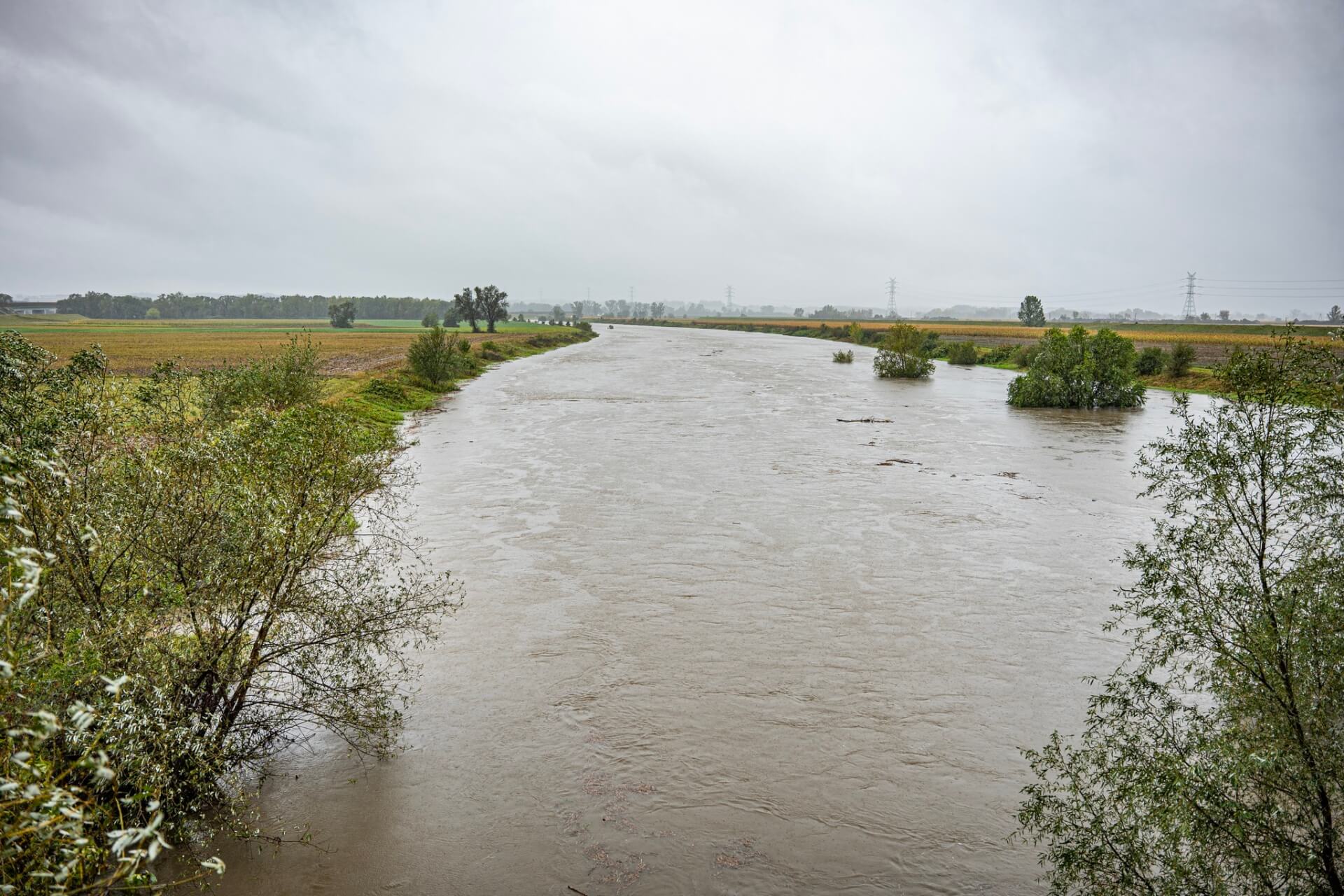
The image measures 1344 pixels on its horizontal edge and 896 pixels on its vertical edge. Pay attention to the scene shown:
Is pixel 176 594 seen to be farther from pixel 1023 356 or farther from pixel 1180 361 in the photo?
pixel 1023 356

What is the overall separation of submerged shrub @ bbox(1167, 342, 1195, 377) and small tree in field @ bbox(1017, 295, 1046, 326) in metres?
91.0

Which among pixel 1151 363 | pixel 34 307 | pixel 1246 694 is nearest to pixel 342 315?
pixel 34 307

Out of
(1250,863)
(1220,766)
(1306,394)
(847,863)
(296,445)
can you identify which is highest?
(1306,394)

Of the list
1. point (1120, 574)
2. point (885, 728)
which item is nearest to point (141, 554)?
point (885, 728)

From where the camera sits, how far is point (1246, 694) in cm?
509

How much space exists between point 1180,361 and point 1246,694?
47.9 metres

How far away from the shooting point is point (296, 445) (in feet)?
23.8

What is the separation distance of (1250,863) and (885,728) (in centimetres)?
410

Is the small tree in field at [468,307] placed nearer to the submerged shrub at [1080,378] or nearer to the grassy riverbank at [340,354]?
the grassy riverbank at [340,354]

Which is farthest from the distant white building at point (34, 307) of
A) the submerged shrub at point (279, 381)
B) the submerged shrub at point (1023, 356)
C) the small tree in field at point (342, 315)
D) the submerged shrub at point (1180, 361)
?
the submerged shrub at point (1180, 361)

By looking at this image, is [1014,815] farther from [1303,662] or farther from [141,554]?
[141,554]

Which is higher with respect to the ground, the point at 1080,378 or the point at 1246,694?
the point at 1080,378

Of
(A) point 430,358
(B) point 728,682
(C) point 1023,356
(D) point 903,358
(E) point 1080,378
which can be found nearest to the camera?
(B) point 728,682

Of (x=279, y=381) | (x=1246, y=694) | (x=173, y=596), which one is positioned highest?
(x=279, y=381)
